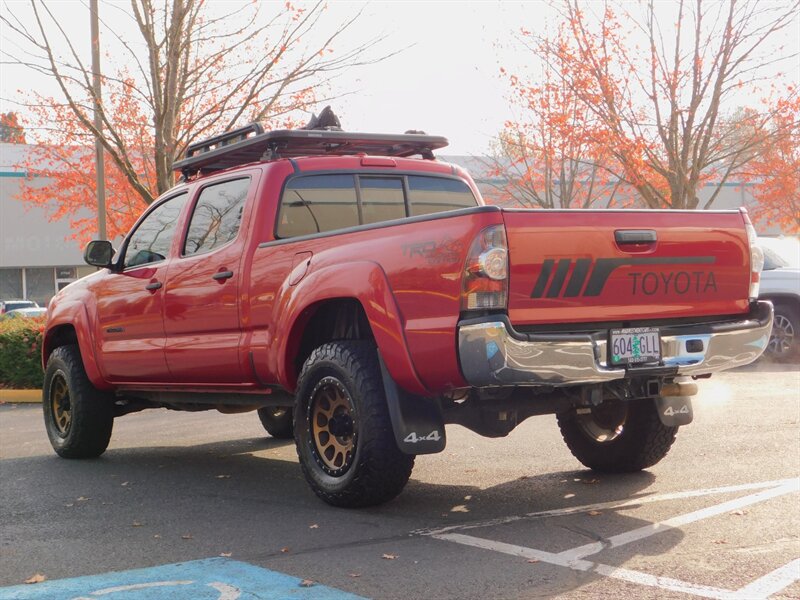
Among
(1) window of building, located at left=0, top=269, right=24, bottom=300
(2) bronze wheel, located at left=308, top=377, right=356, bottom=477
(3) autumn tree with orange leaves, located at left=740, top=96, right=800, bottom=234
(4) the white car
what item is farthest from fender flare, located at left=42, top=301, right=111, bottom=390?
(1) window of building, located at left=0, top=269, right=24, bottom=300

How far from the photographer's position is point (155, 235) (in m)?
8.15

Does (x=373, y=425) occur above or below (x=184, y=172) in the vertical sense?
below

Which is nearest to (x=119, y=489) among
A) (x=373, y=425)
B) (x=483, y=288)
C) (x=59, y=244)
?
(x=373, y=425)

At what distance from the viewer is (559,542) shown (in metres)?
5.14

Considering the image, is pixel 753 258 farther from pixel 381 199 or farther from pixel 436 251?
pixel 381 199

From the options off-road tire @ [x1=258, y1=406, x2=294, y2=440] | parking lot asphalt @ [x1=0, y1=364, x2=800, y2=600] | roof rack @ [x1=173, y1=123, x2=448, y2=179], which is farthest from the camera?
off-road tire @ [x1=258, y1=406, x2=294, y2=440]

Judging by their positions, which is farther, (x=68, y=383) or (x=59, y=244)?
(x=59, y=244)

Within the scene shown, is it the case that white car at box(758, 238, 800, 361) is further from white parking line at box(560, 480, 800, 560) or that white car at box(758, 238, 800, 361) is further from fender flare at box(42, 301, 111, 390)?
fender flare at box(42, 301, 111, 390)

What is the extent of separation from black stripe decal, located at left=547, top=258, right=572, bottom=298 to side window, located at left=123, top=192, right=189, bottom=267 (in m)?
3.48

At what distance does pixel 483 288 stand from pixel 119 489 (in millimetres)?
3293

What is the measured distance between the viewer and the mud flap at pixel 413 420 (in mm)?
5594

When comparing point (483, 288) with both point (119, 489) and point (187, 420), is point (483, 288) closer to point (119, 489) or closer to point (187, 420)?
point (119, 489)

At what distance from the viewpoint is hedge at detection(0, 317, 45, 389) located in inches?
613

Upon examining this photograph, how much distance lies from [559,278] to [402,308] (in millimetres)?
814
